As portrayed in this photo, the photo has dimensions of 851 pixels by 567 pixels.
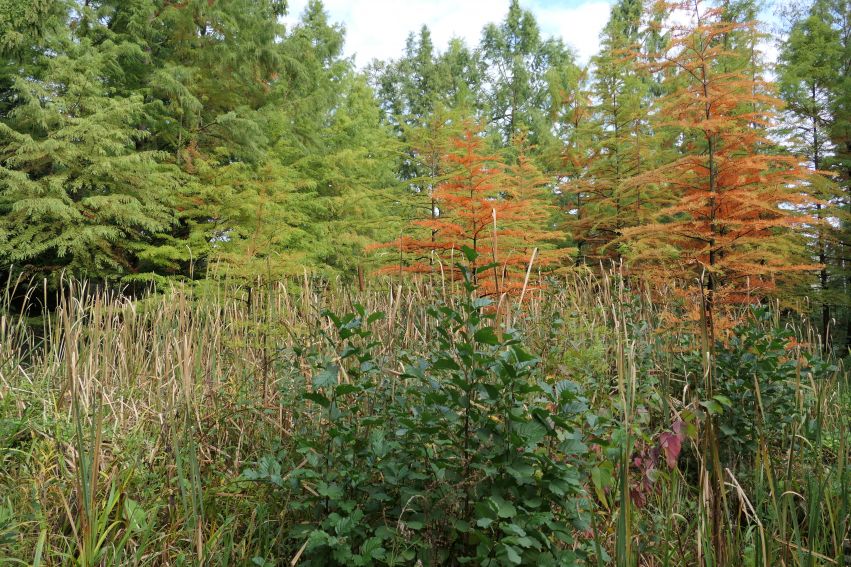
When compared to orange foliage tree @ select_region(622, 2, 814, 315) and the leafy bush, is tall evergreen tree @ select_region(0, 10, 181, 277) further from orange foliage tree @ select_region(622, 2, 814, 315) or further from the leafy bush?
the leafy bush

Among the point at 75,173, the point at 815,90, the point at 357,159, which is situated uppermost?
the point at 815,90

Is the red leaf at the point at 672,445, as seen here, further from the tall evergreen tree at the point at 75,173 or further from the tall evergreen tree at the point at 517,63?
the tall evergreen tree at the point at 517,63

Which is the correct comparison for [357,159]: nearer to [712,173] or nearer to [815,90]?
[712,173]

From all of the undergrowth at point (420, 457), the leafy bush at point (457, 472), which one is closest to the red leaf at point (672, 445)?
the undergrowth at point (420, 457)

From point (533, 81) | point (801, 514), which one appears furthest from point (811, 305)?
point (533, 81)

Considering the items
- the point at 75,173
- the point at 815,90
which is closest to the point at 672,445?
the point at 75,173

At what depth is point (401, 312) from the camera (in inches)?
114

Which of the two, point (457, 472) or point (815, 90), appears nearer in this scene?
point (457, 472)

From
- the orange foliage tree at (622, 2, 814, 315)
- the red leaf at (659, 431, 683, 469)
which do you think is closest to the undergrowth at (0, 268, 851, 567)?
the red leaf at (659, 431, 683, 469)

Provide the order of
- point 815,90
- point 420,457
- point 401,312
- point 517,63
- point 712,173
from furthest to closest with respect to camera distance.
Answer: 1. point 517,63
2. point 815,90
3. point 712,173
4. point 401,312
5. point 420,457

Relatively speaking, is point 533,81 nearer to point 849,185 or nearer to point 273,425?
point 849,185

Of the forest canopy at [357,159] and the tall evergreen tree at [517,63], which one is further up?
the tall evergreen tree at [517,63]

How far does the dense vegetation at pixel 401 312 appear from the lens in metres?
1.49

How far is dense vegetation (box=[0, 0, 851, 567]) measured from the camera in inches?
58.6
